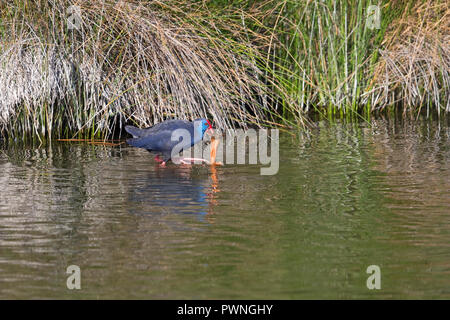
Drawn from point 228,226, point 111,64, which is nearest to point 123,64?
point 111,64

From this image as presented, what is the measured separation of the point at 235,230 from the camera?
5.25m

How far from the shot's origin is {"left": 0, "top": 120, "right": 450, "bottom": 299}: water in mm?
4281

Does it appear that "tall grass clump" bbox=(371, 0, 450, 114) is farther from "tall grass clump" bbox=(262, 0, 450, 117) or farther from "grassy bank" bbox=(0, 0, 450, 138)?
"grassy bank" bbox=(0, 0, 450, 138)

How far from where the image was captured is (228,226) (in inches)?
210

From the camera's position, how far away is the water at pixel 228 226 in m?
4.28

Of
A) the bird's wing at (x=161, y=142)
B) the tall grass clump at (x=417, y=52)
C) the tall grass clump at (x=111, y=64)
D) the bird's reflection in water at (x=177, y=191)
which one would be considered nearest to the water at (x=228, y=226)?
the bird's reflection in water at (x=177, y=191)

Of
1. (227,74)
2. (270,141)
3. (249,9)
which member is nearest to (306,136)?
(270,141)

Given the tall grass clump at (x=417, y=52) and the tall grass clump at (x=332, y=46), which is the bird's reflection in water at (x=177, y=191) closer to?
the tall grass clump at (x=332, y=46)

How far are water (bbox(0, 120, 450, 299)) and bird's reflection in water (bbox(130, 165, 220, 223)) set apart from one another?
1 cm

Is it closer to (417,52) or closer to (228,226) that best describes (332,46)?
(417,52)

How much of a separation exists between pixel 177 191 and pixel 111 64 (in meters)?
2.99

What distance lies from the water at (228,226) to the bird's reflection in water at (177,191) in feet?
0.04

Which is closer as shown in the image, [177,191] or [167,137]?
[177,191]

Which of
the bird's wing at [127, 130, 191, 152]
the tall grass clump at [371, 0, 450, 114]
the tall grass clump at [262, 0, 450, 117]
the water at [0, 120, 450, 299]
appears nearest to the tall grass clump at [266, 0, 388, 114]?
the tall grass clump at [262, 0, 450, 117]
